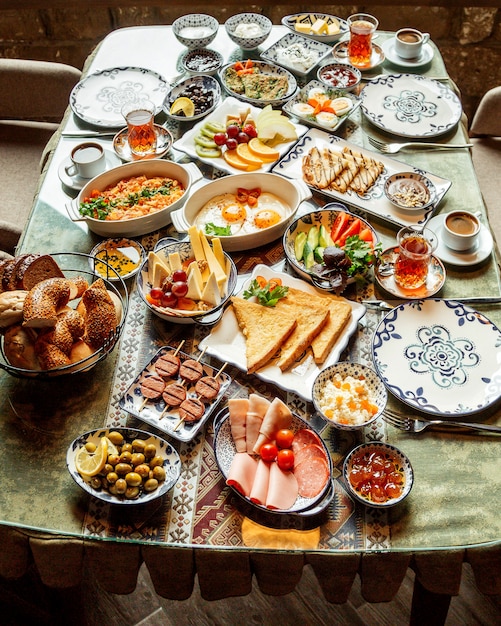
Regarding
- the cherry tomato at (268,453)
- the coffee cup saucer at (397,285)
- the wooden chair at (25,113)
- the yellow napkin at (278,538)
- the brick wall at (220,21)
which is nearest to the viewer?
the yellow napkin at (278,538)

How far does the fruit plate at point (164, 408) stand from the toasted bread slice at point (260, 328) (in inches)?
4.2

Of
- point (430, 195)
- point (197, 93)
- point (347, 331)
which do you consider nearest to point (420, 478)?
point (347, 331)

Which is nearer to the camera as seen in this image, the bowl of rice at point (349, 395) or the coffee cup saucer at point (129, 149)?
the bowl of rice at point (349, 395)

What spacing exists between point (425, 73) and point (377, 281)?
133 centimetres

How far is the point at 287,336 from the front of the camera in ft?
5.94

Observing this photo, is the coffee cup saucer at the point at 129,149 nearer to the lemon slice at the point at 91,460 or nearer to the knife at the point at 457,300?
the knife at the point at 457,300

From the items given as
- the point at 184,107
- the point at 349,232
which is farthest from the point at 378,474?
the point at 184,107

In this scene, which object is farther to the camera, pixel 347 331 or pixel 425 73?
pixel 425 73

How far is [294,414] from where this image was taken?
162cm

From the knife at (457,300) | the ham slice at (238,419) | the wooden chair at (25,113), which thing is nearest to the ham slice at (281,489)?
the ham slice at (238,419)

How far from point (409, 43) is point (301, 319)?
5.50ft

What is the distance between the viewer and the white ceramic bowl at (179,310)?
6.07 ft

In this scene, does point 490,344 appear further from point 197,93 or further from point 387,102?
point 197,93

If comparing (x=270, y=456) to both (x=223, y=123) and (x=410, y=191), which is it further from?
(x=223, y=123)
